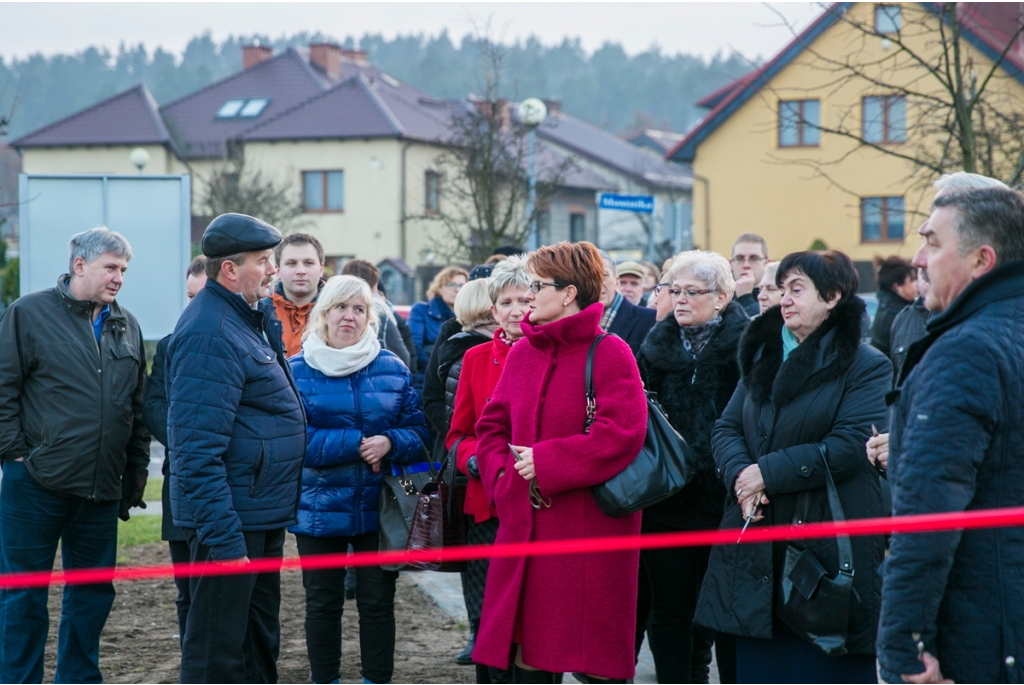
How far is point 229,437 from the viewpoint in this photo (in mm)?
4359

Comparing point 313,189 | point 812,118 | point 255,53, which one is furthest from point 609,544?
point 255,53

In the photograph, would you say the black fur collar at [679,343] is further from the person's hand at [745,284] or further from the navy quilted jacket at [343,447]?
the person's hand at [745,284]

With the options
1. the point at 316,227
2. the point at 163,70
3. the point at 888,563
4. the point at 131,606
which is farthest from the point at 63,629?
the point at 163,70

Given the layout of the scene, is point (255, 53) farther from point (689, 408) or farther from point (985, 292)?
point (985, 292)

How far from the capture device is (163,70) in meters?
93.5

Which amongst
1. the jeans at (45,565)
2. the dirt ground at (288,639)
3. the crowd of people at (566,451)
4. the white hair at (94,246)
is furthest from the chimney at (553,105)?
the jeans at (45,565)

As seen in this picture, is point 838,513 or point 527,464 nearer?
point 527,464

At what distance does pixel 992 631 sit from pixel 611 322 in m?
3.66

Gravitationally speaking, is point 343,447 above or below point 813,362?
below

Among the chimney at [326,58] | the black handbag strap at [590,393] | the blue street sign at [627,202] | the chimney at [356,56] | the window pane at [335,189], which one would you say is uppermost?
the chimney at [356,56]

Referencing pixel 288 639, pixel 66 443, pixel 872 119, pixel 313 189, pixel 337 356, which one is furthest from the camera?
pixel 313 189

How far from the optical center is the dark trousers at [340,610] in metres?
5.35

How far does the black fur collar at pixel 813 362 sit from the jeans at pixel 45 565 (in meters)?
3.29

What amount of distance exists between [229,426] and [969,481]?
9.25 feet
